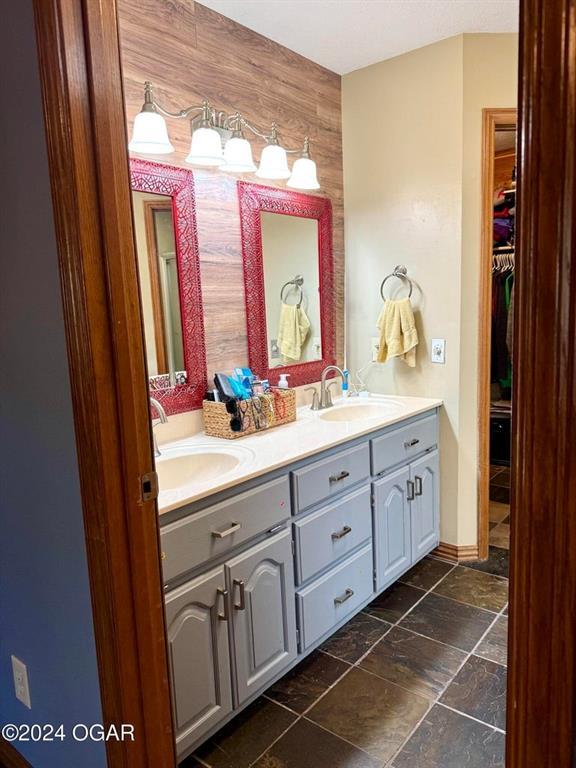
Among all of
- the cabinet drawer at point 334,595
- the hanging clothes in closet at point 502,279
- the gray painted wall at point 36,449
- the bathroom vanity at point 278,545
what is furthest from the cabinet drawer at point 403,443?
the hanging clothes in closet at point 502,279

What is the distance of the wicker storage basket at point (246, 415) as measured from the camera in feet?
6.91

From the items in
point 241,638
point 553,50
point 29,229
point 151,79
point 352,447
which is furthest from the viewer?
point 352,447

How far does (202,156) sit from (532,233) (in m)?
1.74

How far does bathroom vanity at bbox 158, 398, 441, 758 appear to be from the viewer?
4.87ft

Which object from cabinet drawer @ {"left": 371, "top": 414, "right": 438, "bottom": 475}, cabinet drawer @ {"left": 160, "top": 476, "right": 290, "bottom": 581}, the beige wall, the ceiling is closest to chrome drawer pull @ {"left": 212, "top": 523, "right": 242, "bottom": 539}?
cabinet drawer @ {"left": 160, "top": 476, "right": 290, "bottom": 581}

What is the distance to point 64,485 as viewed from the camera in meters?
1.11

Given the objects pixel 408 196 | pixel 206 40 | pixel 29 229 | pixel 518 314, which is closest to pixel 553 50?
pixel 518 314

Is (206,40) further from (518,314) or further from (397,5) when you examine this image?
(518,314)

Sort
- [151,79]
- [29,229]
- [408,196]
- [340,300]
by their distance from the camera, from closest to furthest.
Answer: [29,229]
[151,79]
[408,196]
[340,300]

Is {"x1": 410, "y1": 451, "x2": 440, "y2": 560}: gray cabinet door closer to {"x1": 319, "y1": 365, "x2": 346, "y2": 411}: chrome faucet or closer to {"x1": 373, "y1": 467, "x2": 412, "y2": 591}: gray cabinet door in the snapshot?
{"x1": 373, "y1": 467, "x2": 412, "y2": 591}: gray cabinet door

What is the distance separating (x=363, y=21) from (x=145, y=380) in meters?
2.07

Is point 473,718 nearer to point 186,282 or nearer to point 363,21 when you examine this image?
point 186,282

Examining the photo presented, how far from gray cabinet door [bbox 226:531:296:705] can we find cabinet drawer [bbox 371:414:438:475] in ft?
2.08

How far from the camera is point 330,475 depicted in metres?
1.98
